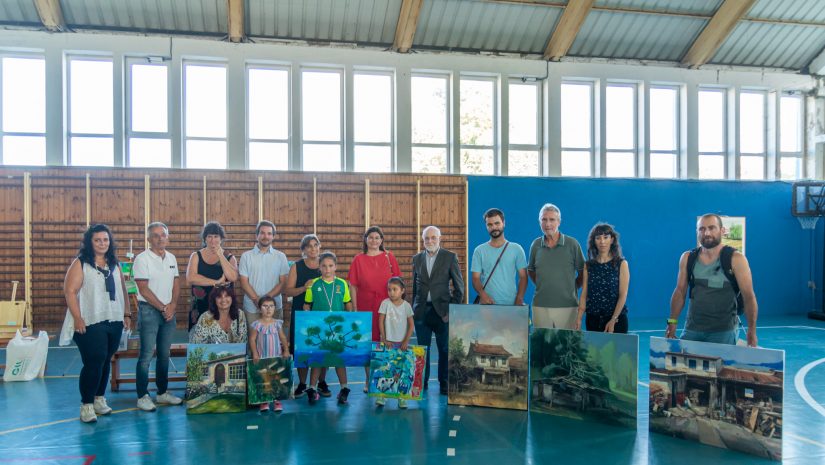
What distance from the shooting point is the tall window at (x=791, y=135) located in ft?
43.4

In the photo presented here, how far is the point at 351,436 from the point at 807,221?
12.8m

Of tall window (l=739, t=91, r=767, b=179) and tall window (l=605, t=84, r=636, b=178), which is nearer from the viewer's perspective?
tall window (l=605, t=84, r=636, b=178)

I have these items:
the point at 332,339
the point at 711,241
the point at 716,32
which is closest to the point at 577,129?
the point at 716,32

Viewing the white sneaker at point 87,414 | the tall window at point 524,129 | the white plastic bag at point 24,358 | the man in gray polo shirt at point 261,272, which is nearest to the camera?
the white sneaker at point 87,414

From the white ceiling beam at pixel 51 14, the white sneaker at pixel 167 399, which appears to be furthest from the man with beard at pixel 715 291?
the white ceiling beam at pixel 51 14

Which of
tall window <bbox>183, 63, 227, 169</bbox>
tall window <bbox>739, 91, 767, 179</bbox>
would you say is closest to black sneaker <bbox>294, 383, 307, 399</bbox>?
tall window <bbox>183, 63, 227, 169</bbox>

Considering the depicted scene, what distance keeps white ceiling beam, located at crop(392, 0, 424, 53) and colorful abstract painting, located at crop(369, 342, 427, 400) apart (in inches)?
295

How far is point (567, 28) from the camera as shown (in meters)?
11.3

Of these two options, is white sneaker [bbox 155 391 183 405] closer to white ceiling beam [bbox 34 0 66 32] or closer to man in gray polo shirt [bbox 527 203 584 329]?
man in gray polo shirt [bbox 527 203 584 329]

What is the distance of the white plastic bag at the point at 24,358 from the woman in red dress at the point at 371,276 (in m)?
3.86

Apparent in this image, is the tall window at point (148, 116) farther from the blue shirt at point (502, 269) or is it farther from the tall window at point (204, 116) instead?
the blue shirt at point (502, 269)

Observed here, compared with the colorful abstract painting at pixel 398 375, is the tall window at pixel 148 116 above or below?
above

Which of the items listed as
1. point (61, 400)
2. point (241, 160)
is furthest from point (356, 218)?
point (61, 400)

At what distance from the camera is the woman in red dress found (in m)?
5.49
